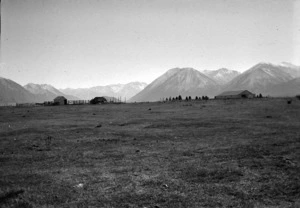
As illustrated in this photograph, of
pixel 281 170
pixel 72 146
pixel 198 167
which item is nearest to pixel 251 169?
pixel 281 170

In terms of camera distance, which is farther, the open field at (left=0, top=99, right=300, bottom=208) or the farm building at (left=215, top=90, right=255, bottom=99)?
the farm building at (left=215, top=90, right=255, bottom=99)

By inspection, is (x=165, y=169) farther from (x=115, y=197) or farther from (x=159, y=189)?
(x=115, y=197)

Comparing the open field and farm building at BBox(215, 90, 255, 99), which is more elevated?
farm building at BBox(215, 90, 255, 99)

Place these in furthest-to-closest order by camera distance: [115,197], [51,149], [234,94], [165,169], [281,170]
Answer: [234,94] < [51,149] < [165,169] < [281,170] < [115,197]

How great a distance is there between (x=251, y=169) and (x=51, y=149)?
42.3ft

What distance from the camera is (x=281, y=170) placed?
11.1 m

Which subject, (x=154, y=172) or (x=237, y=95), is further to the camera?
(x=237, y=95)

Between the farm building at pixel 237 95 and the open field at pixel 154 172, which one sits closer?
the open field at pixel 154 172

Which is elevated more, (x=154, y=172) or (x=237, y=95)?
(x=237, y=95)

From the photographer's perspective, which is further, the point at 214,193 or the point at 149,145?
the point at 149,145

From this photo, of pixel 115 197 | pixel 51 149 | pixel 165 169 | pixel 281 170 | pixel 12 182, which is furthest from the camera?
pixel 51 149

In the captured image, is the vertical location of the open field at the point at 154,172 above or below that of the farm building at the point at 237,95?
below

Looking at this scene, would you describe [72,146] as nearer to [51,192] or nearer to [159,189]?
[51,192]

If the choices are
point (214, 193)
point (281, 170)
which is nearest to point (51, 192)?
point (214, 193)
